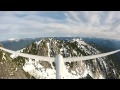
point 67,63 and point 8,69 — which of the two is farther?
point 8,69

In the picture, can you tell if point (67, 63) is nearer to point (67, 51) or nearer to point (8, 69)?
point (67, 51)

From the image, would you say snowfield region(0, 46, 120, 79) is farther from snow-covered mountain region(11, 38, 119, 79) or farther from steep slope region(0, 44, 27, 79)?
steep slope region(0, 44, 27, 79)

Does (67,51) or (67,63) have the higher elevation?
(67,51)

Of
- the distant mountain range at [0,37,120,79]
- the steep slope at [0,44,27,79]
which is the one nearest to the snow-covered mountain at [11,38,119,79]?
the distant mountain range at [0,37,120,79]

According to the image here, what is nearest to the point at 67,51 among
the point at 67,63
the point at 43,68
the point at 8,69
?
the point at 67,63

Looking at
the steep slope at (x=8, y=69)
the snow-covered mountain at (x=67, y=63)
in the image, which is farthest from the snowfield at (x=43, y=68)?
the steep slope at (x=8, y=69)
